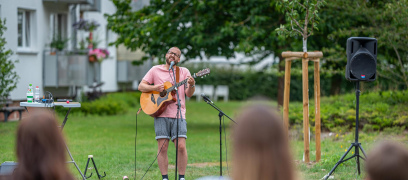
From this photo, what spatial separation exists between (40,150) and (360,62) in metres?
6.50

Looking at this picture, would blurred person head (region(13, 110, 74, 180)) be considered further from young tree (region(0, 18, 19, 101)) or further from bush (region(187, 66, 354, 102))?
bush (region(187, 66, 354, 102))

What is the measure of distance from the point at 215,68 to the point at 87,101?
12512 mm

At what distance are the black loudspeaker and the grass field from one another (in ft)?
4.53

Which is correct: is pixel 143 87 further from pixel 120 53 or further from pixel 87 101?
pixel 120 53

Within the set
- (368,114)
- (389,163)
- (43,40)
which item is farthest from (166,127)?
(43,40)

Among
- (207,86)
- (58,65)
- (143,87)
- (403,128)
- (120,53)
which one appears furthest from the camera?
(207,86)

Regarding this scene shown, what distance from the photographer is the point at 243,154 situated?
2.71 metres

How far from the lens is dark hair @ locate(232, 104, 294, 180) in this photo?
2680mm

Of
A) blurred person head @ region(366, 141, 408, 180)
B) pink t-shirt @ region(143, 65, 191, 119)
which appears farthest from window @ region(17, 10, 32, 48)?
blurred person head @ region(366, 141, 408, 180)

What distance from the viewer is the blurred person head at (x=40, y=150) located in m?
2.84

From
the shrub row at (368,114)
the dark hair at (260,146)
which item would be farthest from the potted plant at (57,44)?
the dark hair at (260,146)

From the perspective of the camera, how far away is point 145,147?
12.8 m

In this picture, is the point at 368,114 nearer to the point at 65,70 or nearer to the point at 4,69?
the point at 4,69

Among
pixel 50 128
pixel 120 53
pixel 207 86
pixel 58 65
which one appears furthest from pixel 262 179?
pixel 207 86
